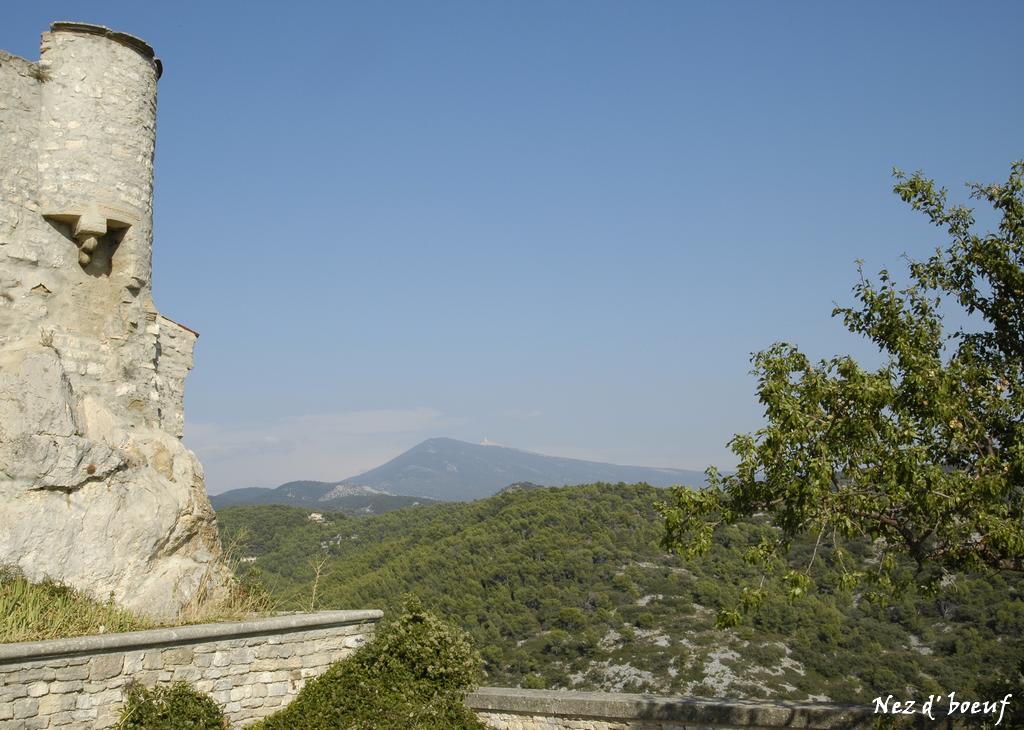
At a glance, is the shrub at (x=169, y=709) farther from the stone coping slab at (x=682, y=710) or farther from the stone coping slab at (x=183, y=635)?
the stone coping slab at (x=682, y=710)

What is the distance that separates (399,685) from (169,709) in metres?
3.05

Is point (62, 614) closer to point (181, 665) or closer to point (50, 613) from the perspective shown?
point (50, 613)

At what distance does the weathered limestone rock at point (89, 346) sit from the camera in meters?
11.5

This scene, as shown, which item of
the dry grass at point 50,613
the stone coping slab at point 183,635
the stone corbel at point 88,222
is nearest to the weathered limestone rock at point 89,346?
the stone corbel at point 88,222

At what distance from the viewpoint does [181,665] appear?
1088cm

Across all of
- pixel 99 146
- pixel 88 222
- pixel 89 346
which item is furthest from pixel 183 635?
pixel 99 146

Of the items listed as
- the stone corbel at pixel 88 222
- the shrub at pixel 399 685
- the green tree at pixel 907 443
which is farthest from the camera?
the stone corbel at pixel 88 222

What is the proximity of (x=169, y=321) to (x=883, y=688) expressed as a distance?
16.7 meters

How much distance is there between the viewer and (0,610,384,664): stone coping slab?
30.8ft

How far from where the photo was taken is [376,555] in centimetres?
3525

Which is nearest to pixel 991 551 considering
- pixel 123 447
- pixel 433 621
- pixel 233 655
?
pixel 433 621

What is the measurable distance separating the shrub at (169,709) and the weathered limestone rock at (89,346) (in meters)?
1.62

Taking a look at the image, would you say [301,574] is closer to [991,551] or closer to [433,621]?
[433,621]

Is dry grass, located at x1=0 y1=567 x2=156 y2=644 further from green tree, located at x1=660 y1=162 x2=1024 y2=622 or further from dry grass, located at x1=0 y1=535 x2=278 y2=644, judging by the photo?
green tree, located at x1=660 y1=162 x2=1024 y2=622
